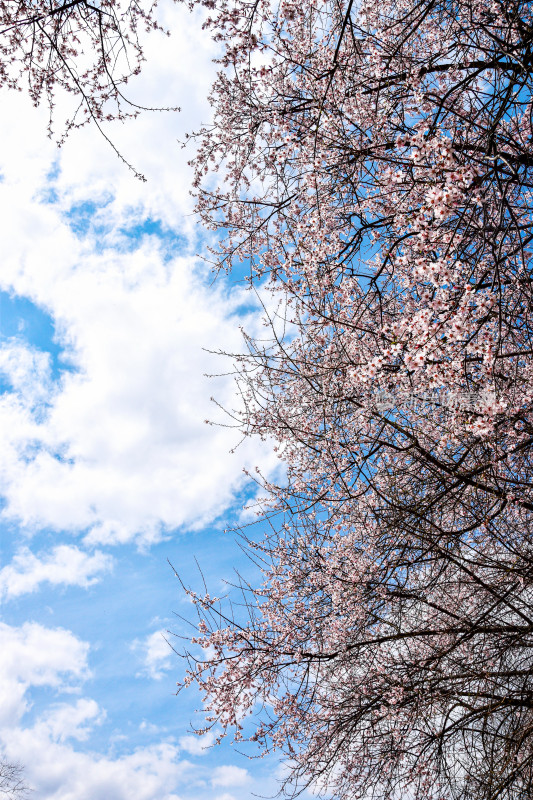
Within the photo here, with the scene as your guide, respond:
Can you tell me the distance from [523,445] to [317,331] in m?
2.39

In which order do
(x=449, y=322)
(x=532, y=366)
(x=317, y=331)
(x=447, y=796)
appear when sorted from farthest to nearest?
1. (x=447, y=796)
2. (x=317, y=331)
3. (x=532, y=366)
4. (x=449, y=322)

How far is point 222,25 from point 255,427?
441 centimetres

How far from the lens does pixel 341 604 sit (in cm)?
654

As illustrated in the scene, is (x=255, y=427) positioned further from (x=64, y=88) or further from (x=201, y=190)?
(x=64, y=88)

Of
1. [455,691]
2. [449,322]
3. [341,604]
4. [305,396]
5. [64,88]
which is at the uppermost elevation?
[64,88]

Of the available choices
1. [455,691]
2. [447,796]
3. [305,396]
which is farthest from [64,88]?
[447,796]

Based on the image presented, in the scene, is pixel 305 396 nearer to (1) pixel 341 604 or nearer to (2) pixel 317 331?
(2) pixel 317 331

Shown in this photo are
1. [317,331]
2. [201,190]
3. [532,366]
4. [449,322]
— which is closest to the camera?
[449,322]

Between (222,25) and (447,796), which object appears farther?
(447,796)

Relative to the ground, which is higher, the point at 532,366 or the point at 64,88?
the point at 64,88

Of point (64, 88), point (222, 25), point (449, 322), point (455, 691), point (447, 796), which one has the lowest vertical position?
point (447, 796)

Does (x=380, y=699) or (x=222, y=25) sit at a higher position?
(x=222, y=25)

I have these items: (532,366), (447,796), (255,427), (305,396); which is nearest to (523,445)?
(532,366)

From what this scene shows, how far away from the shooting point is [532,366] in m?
5.26
